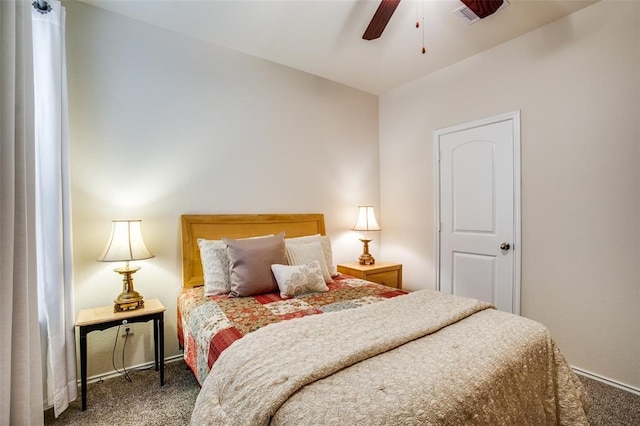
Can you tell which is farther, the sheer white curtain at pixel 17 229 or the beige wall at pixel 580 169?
the beige wall at pixel 580 169

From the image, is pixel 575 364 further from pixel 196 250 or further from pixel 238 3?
pixel 238 3

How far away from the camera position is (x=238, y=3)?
233 cm

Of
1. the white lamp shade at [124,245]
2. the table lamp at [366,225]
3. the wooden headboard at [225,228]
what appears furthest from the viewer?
the table lamp at [366,225]

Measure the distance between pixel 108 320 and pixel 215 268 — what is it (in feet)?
2.38

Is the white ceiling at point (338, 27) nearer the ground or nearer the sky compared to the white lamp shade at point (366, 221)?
nearer the sky

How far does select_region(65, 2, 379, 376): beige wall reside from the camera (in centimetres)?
231

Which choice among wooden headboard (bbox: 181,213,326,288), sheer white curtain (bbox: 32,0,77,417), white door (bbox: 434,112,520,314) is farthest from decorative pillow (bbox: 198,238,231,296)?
white door (bbox: 434,112,520,314)

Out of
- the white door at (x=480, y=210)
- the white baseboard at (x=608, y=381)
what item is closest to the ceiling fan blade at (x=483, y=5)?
the white door at (x=480, y=210)

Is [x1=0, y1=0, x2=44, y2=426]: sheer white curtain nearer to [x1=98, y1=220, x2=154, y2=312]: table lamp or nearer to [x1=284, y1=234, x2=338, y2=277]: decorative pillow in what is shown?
[x1=98, y1=220, x2=154, y2=312]: table lamp

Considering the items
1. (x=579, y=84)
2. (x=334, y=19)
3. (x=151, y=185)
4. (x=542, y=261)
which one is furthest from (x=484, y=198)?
(x=151, y=185)

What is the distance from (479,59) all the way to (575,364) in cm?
276

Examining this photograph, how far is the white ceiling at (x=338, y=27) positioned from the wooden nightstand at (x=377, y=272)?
6.92ft

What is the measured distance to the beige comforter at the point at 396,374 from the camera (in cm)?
102

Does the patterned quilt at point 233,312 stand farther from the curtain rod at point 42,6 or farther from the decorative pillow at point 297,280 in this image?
the curtain rod at point 42,6
